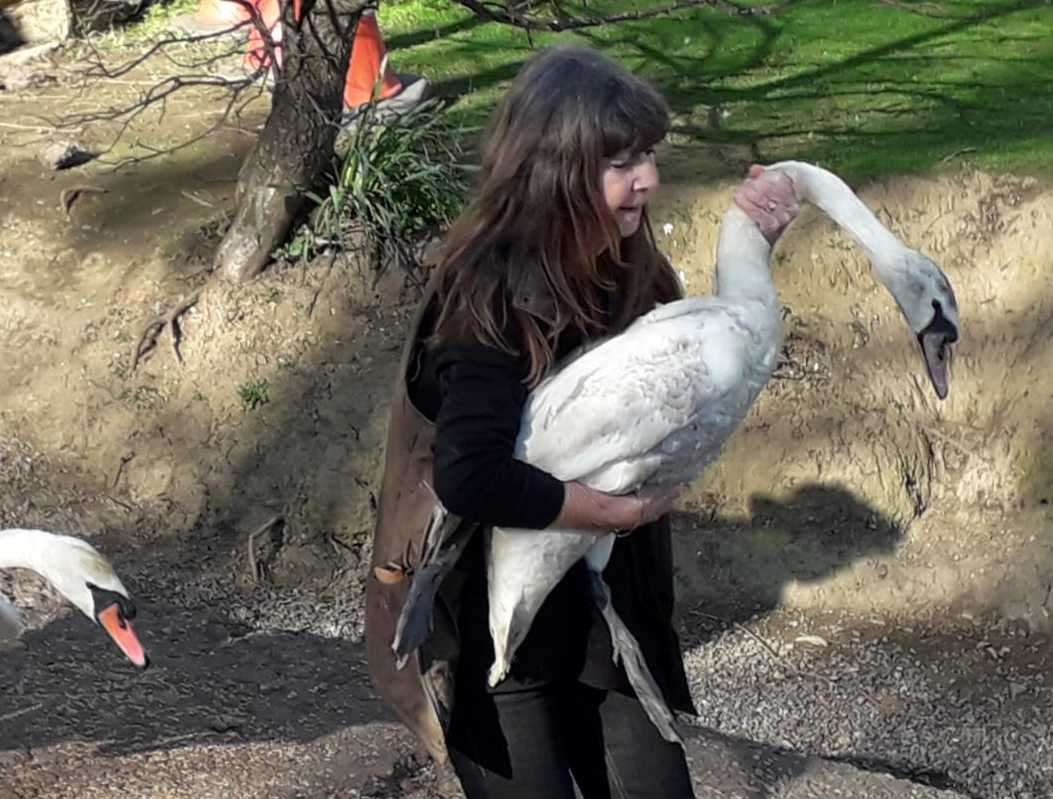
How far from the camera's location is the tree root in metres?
6.52

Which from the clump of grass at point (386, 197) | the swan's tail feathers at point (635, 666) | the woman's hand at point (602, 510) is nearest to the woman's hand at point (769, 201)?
the woman's hand at point (602, 510)

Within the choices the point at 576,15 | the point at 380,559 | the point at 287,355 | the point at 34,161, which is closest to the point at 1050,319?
the point at 287,355

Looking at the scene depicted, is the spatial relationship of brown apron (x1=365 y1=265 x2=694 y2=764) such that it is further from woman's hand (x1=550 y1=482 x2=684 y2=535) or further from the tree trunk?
the tree trunk

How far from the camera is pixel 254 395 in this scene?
6.37 m

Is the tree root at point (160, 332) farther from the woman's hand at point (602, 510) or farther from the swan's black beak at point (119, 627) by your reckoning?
the woman's hand at point (602, 510)

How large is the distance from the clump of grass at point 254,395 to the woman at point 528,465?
3615 mm

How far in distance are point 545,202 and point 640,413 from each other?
0.38m

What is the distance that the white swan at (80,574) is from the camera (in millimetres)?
3590

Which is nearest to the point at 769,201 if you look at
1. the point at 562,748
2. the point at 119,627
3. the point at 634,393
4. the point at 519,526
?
the point at 634,393

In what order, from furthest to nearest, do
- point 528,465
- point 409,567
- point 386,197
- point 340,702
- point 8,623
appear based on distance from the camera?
point 386,197, point 340,702, point 8,623, point 409,567, point 528,465

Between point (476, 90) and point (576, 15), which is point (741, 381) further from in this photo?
point (576, 15)

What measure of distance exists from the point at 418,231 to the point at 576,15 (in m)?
2.60

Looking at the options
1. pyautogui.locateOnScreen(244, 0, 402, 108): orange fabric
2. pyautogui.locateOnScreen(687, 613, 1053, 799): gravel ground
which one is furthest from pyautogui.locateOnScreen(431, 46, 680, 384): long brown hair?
pyautogui.locateOnScreen(244, 0, 402, 108): orange fabric

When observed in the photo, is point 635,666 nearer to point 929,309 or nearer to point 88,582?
point 929,309
